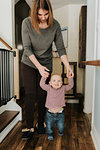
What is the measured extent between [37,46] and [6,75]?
0.83m

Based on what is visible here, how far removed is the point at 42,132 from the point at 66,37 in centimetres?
273

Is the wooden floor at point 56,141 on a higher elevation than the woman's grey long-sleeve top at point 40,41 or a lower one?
lower

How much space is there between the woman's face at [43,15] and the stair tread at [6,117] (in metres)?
1.20

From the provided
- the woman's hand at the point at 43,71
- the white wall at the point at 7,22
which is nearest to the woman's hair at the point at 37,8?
the woman's hand at the point at 43,71

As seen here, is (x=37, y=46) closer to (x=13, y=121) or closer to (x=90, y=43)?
(x=13, y=121)

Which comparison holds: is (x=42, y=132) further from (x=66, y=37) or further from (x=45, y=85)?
(x=66, y=37)

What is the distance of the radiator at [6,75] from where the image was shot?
2.29 meters

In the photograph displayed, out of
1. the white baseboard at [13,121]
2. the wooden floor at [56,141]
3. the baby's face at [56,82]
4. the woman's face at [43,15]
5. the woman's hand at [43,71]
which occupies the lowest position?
the wooden floor at [56,141]

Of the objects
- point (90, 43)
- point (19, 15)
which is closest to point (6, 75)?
point (90, 43)

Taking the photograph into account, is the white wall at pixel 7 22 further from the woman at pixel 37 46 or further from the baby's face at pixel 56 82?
the baby's face at pixel 56 82

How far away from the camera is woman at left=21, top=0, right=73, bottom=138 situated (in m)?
1.69

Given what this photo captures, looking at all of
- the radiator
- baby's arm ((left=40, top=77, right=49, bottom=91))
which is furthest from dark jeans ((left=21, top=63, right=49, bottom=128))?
the radiator

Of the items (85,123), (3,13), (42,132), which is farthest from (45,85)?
(3,13)

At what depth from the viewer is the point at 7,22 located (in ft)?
8.17
